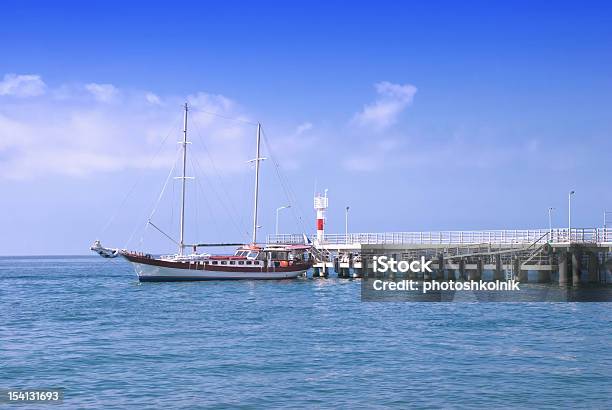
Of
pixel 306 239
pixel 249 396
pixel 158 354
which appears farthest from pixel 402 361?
pixel 306 239

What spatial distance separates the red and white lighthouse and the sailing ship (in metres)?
2.68

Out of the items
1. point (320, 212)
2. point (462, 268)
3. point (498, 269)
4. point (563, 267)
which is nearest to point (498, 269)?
point (498, 269)

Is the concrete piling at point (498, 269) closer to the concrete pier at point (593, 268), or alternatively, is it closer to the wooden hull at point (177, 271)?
the concrete pier at point (593, 268)

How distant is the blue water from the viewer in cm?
2233

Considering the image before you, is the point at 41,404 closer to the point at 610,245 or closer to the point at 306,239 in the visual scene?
the point at 610,245

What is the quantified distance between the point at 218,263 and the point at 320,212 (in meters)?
16.0

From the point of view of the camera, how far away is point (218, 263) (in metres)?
76.6

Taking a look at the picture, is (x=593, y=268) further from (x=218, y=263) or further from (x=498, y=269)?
(x=218, y=263)

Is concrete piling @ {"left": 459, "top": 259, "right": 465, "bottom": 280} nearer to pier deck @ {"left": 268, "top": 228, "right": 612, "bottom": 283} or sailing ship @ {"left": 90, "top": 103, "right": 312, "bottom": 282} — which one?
pier deck @ {"left": 268, "top": 228, "right": 612, "bottom": 283}

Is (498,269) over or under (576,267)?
under

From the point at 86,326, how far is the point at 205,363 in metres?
14.0

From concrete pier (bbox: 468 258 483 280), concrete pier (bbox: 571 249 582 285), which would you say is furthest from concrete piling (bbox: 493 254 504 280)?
concrete pier (bbox: 571 249 582 285)

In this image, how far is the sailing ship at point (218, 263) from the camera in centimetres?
7469

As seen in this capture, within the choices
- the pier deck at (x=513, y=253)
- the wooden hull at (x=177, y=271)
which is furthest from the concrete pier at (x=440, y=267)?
the wooden hull at (x=177, y=271)
